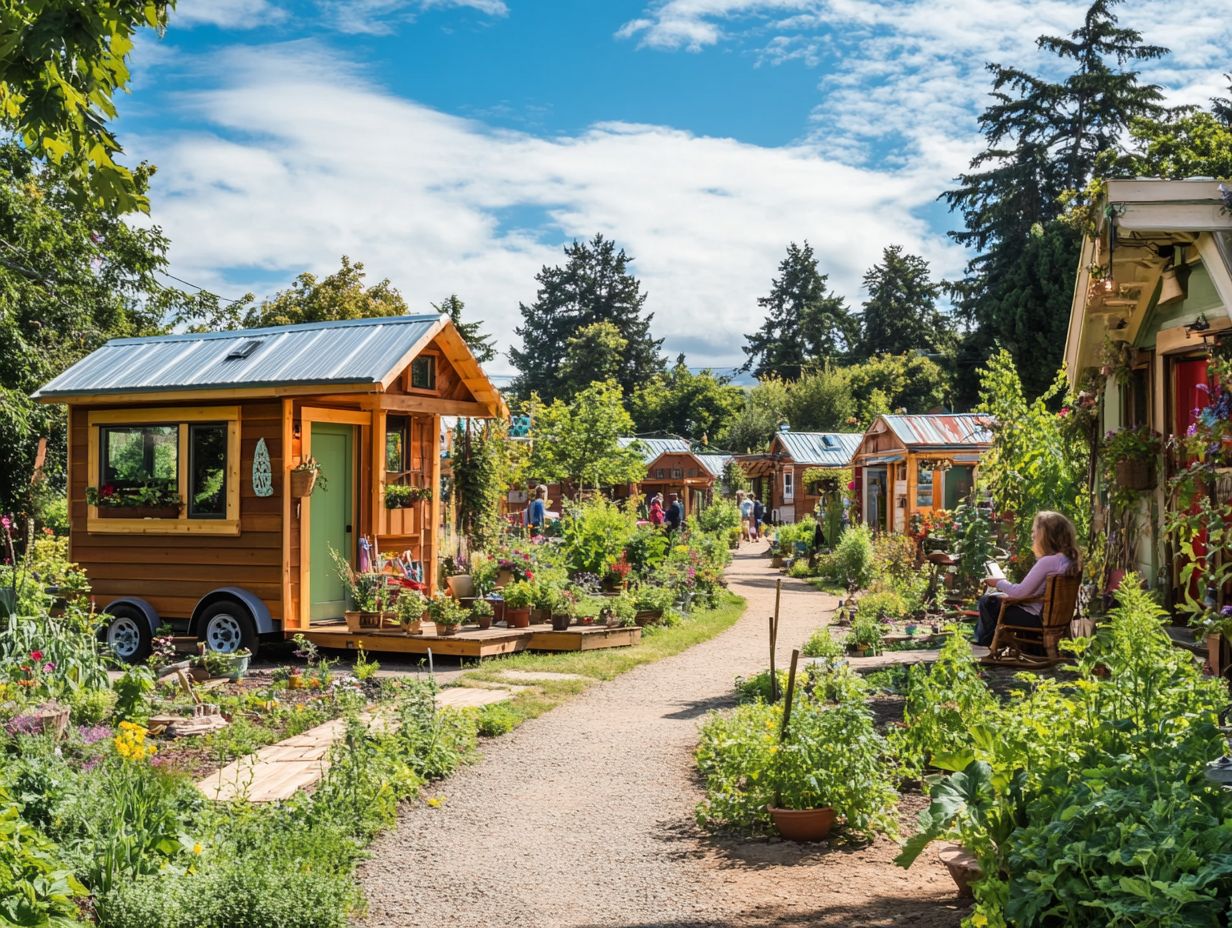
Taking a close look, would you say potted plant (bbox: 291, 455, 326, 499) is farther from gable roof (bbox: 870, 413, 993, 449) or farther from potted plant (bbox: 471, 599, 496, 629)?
gable roof (bbox: 870, 413, 993, 449)

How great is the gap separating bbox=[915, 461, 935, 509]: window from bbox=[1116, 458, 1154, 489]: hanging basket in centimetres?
1806

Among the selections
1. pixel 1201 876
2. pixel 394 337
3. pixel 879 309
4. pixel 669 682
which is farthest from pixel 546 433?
pixel 879 309

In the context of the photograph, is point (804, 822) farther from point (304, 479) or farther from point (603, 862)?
point (304, 479)

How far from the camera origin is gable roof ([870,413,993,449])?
26641 millimetres

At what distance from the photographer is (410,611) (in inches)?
469

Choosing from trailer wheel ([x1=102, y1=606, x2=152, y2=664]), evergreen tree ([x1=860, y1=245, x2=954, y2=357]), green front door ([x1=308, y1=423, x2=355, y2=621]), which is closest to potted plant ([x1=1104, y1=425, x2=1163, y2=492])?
green front door ([x1=308, y1=423, x2=355, y2=621])

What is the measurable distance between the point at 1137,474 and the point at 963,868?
529 cm

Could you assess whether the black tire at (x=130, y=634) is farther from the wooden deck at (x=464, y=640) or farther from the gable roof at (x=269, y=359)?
the gable roof at (x=269, y=359)

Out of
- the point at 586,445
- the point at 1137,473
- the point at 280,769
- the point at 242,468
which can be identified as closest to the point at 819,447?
the point at 586,445

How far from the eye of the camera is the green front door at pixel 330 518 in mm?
12570

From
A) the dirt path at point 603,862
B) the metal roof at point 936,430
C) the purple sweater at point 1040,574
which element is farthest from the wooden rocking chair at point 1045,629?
the metal roof at point 936,430

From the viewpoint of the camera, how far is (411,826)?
6.10 meters

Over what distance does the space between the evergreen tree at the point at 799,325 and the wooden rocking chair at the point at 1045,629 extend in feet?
198

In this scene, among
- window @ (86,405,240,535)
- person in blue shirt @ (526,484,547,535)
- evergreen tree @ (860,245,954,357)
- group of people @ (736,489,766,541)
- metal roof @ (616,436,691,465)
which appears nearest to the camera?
window @ (86,405,240,535)
